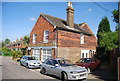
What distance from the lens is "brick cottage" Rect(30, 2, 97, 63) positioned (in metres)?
17.8

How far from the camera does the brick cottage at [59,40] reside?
58.2 feet

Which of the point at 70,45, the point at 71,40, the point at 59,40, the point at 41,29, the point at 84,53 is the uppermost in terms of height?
the point at 41,29

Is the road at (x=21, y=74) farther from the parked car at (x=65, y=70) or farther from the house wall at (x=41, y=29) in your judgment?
the house wall at (x=41, y=29)

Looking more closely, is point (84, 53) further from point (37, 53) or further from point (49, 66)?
point (49, 66)

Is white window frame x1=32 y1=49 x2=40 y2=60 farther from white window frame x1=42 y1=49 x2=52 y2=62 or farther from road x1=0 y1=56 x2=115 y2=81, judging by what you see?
road x1=0 y1=56 x2=115 y2=81

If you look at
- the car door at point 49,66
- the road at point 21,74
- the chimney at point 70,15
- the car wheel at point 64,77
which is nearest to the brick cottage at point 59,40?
the chimney at point 70,15

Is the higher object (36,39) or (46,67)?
(36,39)

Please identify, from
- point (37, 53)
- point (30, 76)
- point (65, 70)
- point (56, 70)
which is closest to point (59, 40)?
point (37, 53)

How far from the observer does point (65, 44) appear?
18.4 metres

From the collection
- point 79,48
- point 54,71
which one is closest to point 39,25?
point 79,48

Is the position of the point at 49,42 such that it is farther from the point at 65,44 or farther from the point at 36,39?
the point at 36,39

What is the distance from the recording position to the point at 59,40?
1753 cm

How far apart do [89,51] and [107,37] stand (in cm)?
730

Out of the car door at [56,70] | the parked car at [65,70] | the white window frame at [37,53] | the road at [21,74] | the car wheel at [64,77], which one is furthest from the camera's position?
the white window frame at [37,53]
